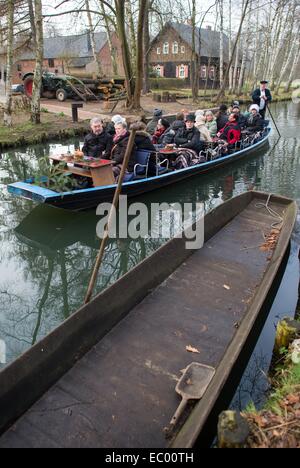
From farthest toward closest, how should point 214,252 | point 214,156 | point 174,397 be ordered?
point 214,156 → point 214,252 → point 174,397

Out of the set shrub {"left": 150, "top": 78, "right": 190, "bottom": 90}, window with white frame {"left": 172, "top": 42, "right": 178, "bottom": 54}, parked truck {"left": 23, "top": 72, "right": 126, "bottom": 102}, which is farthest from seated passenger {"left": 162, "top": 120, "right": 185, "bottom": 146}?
window with white frame {"left": 172, "top": 42, "right": 178, "bottom": 54}

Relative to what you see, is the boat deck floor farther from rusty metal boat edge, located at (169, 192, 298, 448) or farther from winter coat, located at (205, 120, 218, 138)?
winter coat, located at (205, 120, 218, 138)

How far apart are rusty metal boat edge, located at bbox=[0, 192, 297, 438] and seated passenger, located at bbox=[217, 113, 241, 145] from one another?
6724 mm

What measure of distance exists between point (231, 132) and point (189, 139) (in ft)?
7.06

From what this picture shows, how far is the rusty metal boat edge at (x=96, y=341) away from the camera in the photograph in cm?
290

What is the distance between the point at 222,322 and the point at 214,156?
7187mm

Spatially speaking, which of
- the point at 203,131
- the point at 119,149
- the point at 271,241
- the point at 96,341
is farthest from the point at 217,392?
the point at 203,131

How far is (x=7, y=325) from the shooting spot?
4.80 meters

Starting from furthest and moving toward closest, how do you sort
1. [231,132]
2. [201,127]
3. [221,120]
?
[221,120]
[231,132]
[201,127]

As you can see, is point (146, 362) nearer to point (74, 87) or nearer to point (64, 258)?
point (64, 258)

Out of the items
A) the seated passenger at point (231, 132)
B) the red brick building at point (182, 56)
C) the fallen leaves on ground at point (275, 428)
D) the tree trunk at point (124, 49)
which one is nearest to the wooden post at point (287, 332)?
the fallen leaves on ground at point (275, 428)

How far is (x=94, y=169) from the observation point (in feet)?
23.2
